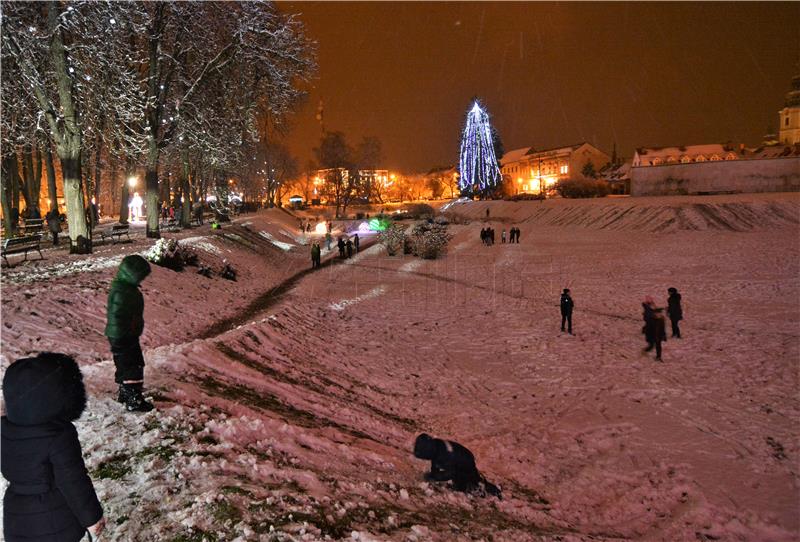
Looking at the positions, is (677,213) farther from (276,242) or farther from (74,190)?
(74,190)

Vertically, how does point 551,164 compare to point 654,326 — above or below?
above

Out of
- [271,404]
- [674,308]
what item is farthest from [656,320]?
[271,404]

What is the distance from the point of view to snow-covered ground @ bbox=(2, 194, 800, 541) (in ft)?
16.0

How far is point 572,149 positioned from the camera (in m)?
99.4

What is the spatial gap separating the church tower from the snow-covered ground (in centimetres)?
11235

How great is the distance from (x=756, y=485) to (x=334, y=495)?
19.4 ft

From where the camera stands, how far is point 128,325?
567 cm

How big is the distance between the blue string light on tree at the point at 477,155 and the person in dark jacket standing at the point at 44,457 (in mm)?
→ 68976

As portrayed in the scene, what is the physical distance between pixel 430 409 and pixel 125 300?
585 cm

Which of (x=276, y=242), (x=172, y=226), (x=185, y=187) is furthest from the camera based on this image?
(x=276, y=242)

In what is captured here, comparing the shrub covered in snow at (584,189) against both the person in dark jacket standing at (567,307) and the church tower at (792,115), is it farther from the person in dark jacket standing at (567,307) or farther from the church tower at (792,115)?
the church tower at (792,115)

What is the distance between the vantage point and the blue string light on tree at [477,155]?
67.7 metres

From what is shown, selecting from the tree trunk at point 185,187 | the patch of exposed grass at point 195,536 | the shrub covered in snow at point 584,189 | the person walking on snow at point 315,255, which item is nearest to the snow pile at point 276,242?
the tree trunk at point 185,187

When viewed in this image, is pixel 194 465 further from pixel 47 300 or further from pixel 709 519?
pixel 47 300
